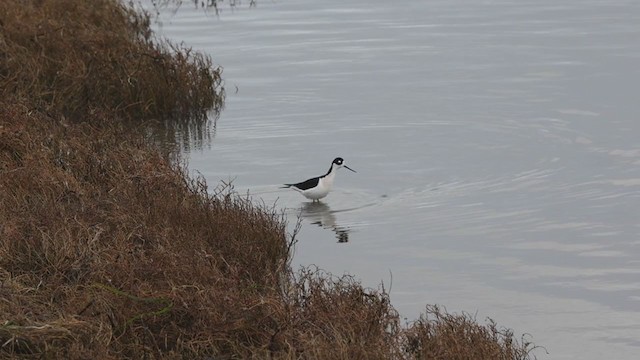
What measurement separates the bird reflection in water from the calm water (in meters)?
0.03

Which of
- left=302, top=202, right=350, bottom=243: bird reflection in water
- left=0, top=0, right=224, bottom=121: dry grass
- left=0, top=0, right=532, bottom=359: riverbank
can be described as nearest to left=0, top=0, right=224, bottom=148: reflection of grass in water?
left=0, top=0, right=224, bottom=121: dry grass

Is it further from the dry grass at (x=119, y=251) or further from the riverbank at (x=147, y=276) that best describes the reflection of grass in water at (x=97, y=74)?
the dry grass at (x=119, y=251)

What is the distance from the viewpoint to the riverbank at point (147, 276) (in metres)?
7.10

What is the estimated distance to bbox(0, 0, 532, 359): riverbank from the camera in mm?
7098

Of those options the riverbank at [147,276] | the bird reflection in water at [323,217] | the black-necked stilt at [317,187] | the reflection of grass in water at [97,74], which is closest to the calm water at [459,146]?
the bird reflection in water at [323,217]

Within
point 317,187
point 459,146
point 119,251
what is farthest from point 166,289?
point 459,146

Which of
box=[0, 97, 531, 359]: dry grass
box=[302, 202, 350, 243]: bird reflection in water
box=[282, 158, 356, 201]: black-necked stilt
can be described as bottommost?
box=[0, 97, 531, 359]: dry grass

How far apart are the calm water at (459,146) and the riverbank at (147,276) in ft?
3.30

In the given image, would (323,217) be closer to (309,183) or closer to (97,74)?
(309,183)

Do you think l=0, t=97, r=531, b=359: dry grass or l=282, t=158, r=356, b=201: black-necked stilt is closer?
l=0, t=97, r=531, b=359: dry grass

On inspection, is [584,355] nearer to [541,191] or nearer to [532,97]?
[541,191]

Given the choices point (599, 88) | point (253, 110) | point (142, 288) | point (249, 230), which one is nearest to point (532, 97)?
point (599, 88)

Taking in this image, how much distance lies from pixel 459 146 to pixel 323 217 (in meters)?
2.91

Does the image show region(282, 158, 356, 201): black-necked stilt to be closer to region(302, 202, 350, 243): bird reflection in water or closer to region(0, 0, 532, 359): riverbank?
region(302, 202, 350, 243): bird reflection in water
